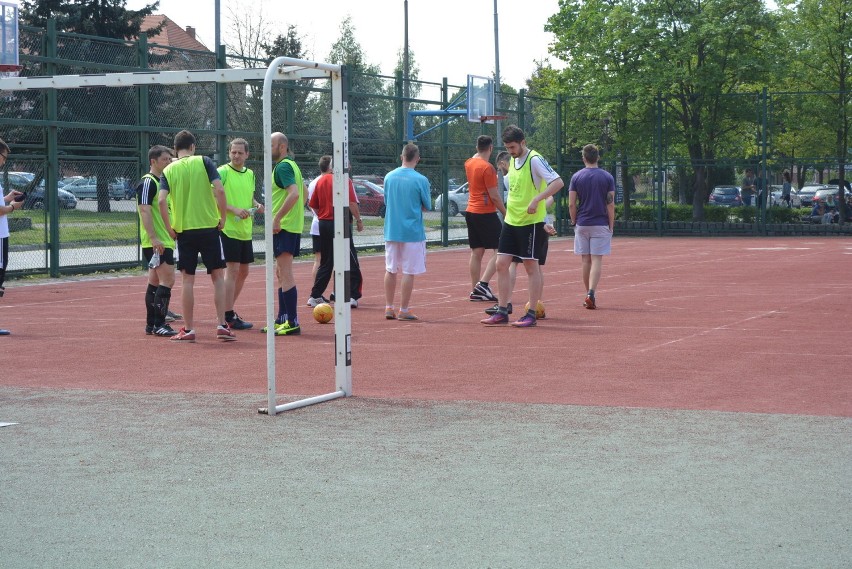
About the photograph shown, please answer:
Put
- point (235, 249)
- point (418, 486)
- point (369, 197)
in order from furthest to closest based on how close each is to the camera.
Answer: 1. point (369, 197)
2. point (235, 249)
3. point (418, 486)

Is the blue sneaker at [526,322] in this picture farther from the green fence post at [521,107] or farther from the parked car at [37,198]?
the green fence post at [521,107]

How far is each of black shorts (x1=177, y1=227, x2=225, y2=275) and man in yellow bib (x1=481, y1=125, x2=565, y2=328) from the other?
2825 mm

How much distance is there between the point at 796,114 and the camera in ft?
117

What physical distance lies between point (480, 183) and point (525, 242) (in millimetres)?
2485

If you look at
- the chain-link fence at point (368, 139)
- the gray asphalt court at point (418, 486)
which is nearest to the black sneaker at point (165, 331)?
the gray asphalt court at point (418, 486)

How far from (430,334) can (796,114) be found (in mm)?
27500

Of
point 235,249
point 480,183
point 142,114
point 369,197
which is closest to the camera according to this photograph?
point 235,249

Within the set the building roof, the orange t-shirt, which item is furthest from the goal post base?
the building roof

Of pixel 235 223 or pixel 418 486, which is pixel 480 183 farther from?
pixel 418 486

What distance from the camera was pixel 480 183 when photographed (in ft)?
46.1

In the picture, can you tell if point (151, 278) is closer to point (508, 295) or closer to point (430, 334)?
point (430, 334)

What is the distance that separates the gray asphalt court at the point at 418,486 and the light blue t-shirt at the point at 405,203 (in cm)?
452

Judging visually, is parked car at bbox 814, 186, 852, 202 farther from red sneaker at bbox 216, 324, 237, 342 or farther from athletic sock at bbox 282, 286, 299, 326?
red sneaker at bbox 216, 324, 237, 342

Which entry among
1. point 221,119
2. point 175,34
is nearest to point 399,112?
point 221,119
